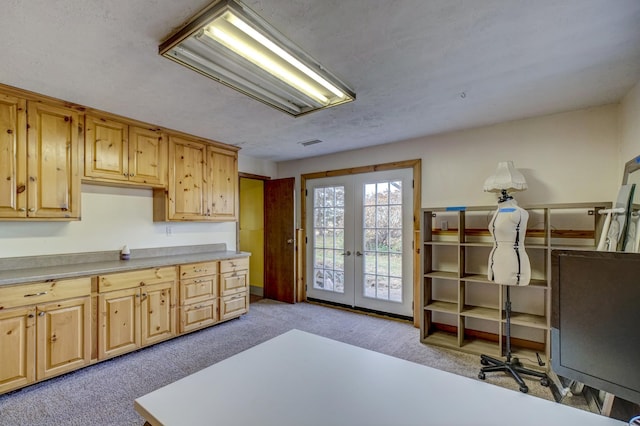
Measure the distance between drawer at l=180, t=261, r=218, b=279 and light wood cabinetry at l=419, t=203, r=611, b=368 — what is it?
2.52 m

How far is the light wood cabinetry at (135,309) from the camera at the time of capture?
9.10ft

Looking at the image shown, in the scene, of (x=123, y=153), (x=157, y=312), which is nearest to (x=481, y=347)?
(x=157, y=312)

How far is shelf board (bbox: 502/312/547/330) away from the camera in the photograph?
9.01 ft

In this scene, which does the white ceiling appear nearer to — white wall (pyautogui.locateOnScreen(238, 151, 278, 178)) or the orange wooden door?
white wall (pyautogui.locateOnScreen(238, 151, 278, 178))

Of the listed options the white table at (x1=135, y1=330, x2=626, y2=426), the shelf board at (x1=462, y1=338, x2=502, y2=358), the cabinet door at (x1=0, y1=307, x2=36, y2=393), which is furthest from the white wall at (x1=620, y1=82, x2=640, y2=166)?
the cabinet door at (x1=0, y1=307, x2=36, y2=393)

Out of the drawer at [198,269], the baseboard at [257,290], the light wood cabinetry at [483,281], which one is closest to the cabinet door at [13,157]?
the drawer at [198,269]

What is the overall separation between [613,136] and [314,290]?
4109 millimetres

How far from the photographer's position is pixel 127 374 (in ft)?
8.61

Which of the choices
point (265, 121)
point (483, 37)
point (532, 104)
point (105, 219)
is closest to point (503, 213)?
point (532, 104)

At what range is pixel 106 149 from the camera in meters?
3.01

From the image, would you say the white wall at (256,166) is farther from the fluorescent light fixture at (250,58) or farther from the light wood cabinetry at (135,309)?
the fluorescent light fixture at (250,58)

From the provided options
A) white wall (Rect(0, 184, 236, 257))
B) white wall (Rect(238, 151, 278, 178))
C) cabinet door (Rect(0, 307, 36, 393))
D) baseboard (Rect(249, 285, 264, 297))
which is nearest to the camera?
cabinet door (Rect(0, 307, 36, 393))

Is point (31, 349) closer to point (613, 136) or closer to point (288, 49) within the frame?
point (288, 49)

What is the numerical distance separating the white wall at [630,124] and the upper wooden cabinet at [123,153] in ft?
14.6
